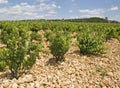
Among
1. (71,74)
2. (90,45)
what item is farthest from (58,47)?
(90,45)

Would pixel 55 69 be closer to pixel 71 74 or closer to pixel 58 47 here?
pixel 71 74

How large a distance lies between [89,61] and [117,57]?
1.60 meters

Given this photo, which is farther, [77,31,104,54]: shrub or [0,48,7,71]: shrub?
[77,31,104,54]: shrub

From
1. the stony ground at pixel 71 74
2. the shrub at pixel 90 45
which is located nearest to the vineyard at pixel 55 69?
the stony ground at pixel 71 74

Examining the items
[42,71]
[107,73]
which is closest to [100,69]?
[107,73]

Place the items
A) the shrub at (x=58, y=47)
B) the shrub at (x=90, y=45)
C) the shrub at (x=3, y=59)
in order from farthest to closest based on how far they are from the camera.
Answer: the shrub at (x=90, y=45) < the shrub at (x=58, y=47) < the shrub at (x=3, y=59)

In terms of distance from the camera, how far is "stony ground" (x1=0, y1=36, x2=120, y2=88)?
19.3 feet

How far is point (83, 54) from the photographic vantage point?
9.03 m

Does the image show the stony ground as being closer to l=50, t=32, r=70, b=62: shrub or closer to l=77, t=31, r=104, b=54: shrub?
l=50, t=32, r=70, b=62: shrub

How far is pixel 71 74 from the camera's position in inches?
261

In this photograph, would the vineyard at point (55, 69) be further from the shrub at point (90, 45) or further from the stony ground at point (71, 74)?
the shrub at point (90, 45)

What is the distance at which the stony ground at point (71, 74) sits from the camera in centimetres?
588

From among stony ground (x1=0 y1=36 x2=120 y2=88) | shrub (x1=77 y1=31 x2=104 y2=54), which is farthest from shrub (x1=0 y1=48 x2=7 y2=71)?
shrub (x1=77 y1=31 x2=104 y2=54)

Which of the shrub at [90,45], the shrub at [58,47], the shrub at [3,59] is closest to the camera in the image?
the shrub at [3,59]
